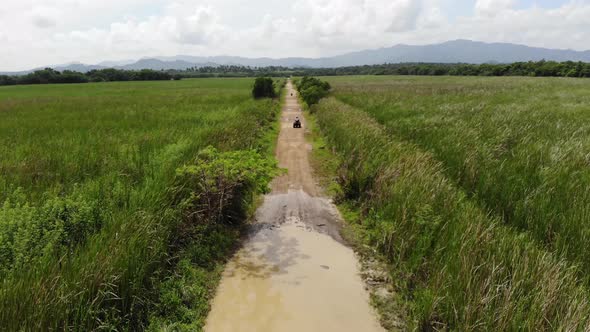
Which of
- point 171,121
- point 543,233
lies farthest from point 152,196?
point 171,121

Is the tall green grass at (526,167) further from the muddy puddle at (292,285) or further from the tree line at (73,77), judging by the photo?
the tree line at (73,77)

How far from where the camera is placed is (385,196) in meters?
6.74

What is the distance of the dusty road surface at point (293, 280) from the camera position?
413 cm

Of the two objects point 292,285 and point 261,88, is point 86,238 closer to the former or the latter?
point 292,285

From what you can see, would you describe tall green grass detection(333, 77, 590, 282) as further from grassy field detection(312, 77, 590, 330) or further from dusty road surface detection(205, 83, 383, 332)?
dusty road surface detection(205, 83, 383, 332)

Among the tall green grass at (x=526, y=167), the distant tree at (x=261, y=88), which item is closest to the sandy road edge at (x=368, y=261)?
the tall green grass at (x=526, y=167)

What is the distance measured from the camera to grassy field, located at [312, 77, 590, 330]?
332 centimetres

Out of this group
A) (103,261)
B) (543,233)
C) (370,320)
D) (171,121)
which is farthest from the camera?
(171,121)

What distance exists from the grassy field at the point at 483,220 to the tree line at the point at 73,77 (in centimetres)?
9646

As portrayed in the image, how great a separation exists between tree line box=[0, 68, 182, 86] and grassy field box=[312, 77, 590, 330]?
9646 cm

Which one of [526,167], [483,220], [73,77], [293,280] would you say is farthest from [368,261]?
[73,77]

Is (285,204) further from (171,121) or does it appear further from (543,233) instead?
(171,121)

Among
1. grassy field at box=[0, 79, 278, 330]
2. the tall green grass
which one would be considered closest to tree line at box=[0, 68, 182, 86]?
grassy field at box=[0, 79, 278, 330]

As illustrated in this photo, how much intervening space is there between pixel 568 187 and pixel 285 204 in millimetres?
5652
